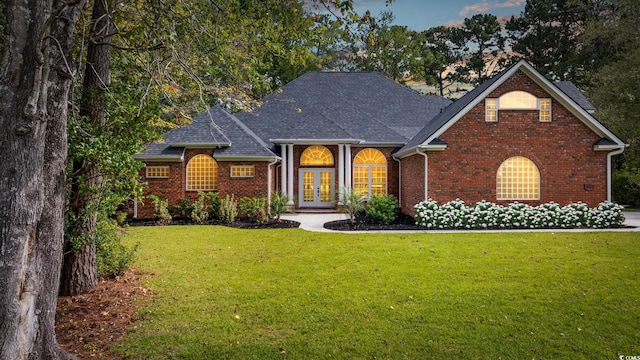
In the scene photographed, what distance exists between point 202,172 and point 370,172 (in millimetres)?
8304

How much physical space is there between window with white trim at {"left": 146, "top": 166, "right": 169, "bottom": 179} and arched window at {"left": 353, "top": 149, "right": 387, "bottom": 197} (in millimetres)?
9019

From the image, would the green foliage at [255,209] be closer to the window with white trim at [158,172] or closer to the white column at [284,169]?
the white column at [284,169]

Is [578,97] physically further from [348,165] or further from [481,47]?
[481,47]

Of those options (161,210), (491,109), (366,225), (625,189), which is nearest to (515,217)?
(491,109)

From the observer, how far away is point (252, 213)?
15367 millimetres

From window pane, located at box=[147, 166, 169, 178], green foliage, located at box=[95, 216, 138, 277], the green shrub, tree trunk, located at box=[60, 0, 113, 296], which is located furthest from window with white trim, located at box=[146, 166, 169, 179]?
tree trunk, located at box=[60, 0, 113, 296]

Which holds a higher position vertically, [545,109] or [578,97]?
[578,97]

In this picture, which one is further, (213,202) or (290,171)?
(290,171)

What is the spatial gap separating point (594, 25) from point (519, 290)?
1118 inches

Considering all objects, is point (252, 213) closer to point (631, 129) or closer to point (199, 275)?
point (199, 275)

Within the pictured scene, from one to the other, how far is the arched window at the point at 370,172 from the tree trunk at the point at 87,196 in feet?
46.3

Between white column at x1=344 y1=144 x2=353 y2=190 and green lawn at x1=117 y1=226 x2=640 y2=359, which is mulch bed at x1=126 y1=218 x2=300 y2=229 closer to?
green lawn at x1=117 y1=226 x2=640 y2=359

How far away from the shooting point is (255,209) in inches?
592

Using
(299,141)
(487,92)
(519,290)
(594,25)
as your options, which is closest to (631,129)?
(594,25)
